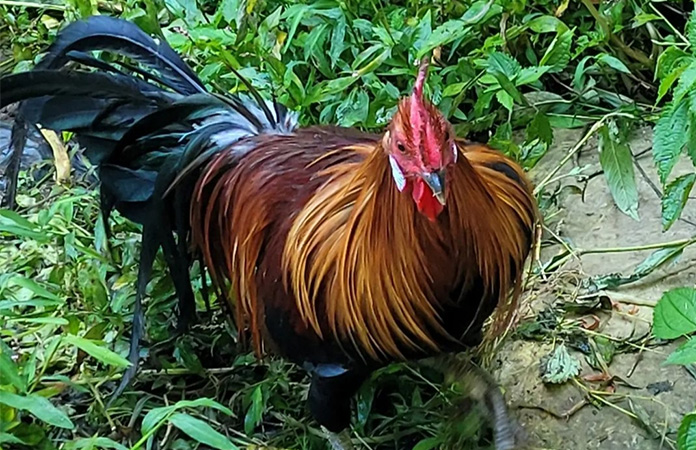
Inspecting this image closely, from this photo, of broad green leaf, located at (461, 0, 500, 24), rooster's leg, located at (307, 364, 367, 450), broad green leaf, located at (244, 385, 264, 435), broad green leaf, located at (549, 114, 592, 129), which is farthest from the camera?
broad green leaf, located at (549, 114, 592, 129)

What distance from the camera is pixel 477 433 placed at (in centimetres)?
223

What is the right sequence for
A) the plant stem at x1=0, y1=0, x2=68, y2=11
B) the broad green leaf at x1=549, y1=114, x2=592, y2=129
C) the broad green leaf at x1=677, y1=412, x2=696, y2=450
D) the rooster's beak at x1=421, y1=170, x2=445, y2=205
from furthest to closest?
the plant stem at x1=0, y1=0, x2=68, y2=11
the broad green leaf at x1=549, y1=114, x2=592, y2=129
the rooster's beak at x1=421, y1=170, x2=445, y2=205
the broad green leaf at x1=677, y1=412, x2=696, y2=450

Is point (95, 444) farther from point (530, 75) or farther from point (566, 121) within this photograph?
point (566, 121)

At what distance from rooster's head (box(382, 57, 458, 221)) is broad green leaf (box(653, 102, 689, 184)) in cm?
38

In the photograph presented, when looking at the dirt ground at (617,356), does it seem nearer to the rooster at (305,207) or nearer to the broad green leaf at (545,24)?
the rooster at (305,207)

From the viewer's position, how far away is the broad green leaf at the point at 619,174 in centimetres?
243

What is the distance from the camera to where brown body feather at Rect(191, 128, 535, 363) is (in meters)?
1.80

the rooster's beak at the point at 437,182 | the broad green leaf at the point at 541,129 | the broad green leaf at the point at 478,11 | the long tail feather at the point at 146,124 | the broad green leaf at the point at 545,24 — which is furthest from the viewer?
the broad green leaf at the point at 545,24

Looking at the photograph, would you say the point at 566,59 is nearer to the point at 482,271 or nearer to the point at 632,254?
the point at 632,254

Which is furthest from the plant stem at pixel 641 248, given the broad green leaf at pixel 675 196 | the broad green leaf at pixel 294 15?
the broad green leaf at pixel 294 15

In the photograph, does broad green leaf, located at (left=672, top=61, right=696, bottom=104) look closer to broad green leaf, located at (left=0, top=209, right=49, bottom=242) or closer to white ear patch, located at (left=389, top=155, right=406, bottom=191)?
white ear patch, located at (left=389, top=155, right=406, bottom=191)

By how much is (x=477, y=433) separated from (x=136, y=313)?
90cm

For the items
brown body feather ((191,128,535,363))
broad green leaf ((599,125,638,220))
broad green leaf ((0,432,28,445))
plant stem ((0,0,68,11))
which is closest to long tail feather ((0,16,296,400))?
brown body feather ((191,128,535,363))

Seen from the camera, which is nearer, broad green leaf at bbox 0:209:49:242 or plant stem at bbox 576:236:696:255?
broad green leaf at bbox 0:209:49:242
